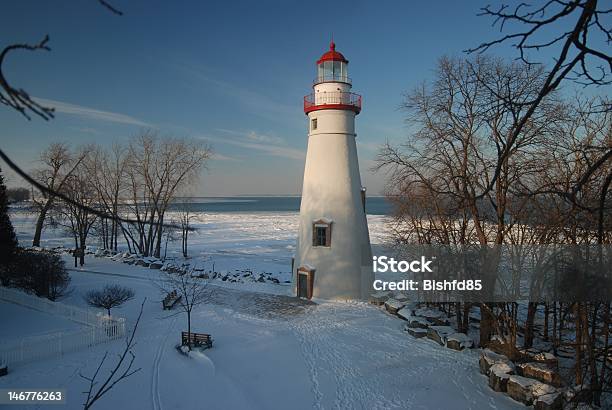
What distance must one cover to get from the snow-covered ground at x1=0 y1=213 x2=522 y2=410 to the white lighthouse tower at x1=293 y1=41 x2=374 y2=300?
1.12m

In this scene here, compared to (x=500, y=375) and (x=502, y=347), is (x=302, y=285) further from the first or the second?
(x=500, y=375)

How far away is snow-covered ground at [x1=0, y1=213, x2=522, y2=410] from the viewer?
8.56m

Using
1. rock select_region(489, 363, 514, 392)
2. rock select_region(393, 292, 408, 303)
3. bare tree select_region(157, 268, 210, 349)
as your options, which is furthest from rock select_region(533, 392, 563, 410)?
bare tree select_region(157, 268, 210, 349)

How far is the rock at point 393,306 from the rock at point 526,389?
621 centimetres

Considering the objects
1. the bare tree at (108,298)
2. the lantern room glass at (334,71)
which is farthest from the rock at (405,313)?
the bare tree at (108,298)

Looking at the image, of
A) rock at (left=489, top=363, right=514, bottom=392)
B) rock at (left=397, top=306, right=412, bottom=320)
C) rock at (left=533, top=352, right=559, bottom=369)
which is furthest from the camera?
rock at (left=397, top=306, right=412, bottom=320)

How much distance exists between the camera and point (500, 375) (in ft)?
29.9

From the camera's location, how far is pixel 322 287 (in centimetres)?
1711

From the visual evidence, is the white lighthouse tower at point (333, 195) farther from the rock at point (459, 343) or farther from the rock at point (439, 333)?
the rock at point (459, 343)

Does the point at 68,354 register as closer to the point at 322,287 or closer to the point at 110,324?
the point at 110,324

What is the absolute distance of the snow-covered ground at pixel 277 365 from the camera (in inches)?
337

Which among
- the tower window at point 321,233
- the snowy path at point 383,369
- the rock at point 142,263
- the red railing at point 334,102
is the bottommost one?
the snowy path at point 383,369

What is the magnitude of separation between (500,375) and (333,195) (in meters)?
9.83

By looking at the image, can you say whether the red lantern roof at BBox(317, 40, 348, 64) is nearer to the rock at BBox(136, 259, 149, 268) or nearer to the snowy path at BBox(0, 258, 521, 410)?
the snowy path at BBox(0, 258, 521, 410)
